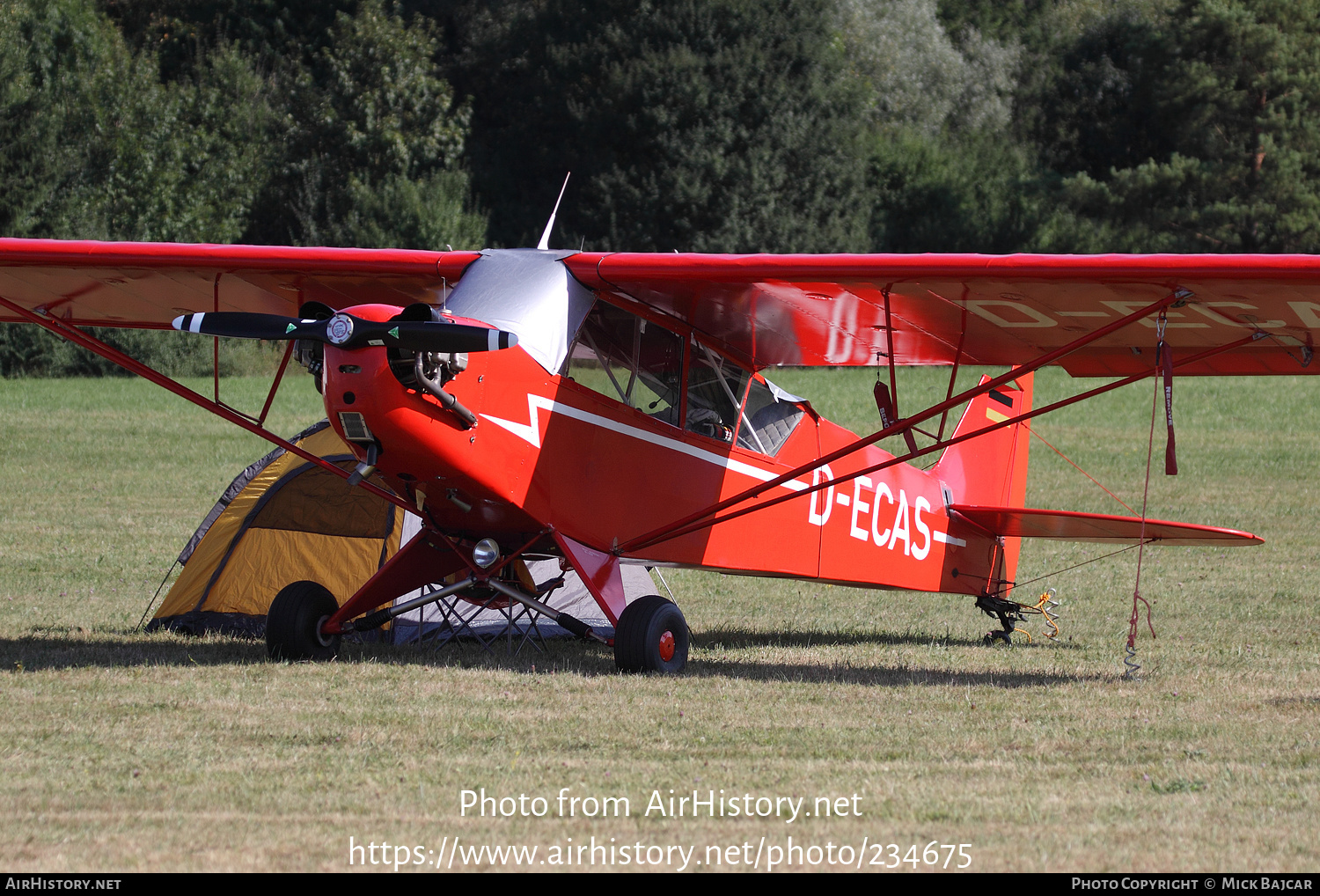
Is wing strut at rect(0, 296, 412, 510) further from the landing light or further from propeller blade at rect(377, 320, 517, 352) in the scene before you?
propeller blade at rect(377, 320, 517, 352)

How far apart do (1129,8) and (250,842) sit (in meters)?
65.4

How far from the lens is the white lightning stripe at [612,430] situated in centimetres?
812

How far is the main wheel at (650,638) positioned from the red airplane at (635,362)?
0.02 m

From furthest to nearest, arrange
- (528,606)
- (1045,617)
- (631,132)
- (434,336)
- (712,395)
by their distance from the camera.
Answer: (631,132)
(1045,617)
(712,395)
(528,606)
(434,336)

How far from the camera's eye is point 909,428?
833 centimetres

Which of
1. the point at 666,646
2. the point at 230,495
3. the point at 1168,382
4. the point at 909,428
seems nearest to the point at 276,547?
the point at 230,495

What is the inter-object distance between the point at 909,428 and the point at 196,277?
492 cm

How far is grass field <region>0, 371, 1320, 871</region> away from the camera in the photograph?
484 cm

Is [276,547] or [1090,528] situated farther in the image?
[276,547]

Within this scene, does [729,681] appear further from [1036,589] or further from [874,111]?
[874,111]

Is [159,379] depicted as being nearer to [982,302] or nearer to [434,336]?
[434,336]

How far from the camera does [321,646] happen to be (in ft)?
28.6

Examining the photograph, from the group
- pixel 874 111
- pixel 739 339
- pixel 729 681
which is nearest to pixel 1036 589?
pixel 739 339

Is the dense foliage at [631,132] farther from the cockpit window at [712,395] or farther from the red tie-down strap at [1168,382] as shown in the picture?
the red tie-down strap at [1168,382]
